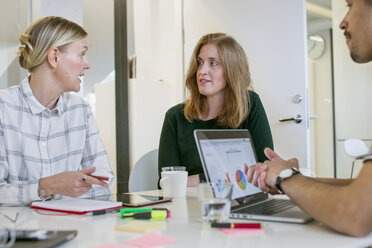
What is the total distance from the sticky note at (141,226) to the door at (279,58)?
2.13 m

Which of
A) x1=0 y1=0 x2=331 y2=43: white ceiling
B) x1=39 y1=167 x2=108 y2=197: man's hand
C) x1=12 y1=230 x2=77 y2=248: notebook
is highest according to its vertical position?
x1=0 y1=0 x2=331 y2=43: white ceiling

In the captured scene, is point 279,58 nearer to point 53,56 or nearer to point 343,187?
point 53,56

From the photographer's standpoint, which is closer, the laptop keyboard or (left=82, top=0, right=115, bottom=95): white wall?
the laptop keyboard

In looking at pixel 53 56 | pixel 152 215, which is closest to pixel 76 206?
pixel 152 215

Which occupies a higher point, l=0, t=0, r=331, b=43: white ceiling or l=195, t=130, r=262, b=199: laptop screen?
l=0, t=0, r=331, b=43: white ceiling

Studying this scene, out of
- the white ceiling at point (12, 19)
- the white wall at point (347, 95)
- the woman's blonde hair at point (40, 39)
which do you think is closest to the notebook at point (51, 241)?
the woman's blonde hair at point (40, 39)

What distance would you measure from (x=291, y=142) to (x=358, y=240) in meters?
2.19

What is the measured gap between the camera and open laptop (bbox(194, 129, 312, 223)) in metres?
1.06

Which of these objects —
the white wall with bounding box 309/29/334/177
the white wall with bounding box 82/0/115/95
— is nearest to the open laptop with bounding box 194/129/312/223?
the white wall with bounding box 82/0/115/95

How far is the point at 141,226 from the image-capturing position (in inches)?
37.5

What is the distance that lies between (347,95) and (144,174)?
11.4 feet

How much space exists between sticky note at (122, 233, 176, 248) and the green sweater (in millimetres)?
1153

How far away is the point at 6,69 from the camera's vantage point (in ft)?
10.0

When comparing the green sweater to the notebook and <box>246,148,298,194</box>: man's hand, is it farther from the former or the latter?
the notebook
